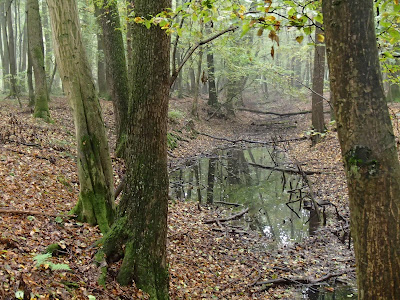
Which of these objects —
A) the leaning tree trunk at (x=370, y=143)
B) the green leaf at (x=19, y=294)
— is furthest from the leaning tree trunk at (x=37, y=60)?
the leaning tree trunk at (x=370, y=143)

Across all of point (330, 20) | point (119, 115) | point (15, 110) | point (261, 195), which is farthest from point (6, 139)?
point (330, 20)

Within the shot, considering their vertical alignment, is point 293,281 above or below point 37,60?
below

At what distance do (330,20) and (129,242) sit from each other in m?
3.95

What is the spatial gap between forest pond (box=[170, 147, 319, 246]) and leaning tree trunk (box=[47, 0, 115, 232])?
4266mm

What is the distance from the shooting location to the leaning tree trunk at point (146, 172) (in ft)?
15.0

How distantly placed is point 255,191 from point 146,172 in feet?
26.2

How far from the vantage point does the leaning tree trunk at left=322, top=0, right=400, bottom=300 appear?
7.18 feet

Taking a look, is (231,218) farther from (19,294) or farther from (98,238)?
(19,294)

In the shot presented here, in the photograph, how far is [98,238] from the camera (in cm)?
566

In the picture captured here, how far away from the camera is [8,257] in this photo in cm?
389

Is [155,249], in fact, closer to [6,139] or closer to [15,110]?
[6,139]

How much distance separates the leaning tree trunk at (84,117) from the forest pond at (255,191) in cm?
427

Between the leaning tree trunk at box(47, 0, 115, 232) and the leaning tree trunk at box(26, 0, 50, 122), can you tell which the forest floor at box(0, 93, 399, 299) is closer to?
the leaning tree trunk at box(47, 0, 115, 232)

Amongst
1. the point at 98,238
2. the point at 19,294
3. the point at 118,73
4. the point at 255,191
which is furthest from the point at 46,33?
the point at 19,294
